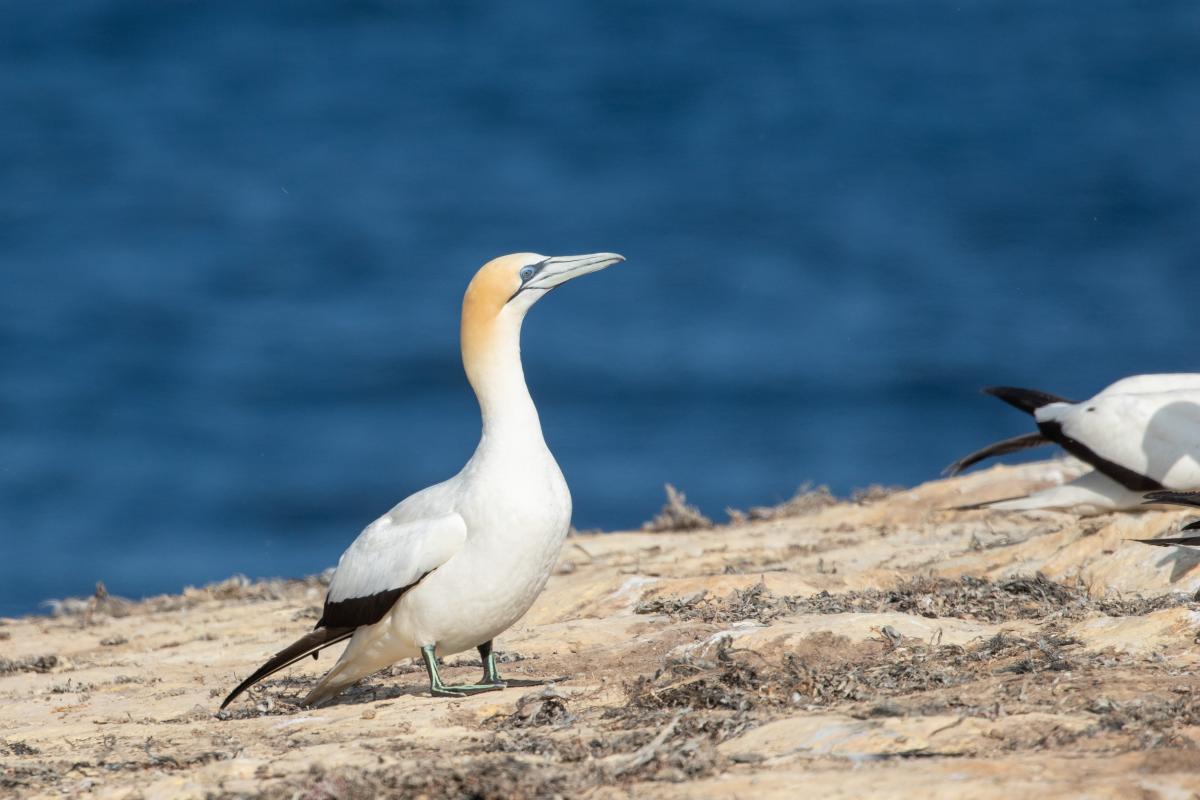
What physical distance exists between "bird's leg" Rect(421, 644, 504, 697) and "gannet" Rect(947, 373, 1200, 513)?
15.3ft

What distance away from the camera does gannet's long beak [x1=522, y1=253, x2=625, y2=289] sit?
6094mm

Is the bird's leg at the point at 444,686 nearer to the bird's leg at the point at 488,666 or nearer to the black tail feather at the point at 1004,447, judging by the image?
the bird's leg at the point at 488,666

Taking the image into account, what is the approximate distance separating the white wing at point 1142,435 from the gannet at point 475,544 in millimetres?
4411

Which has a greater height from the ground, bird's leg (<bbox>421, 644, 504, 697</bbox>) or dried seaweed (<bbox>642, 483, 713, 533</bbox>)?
dried seaweed (<bbox>642, 483, 713, 533</bbox>)

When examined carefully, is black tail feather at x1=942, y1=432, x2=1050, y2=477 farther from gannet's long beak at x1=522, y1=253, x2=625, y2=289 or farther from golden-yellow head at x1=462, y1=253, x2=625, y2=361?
golden-yellow head at x1=462, y1=253, x2=625, y2=361

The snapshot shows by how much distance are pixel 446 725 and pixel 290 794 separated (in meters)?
1.02

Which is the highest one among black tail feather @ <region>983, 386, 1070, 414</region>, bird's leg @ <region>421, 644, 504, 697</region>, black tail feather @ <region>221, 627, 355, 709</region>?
black tail feather @ <region>983, 386, 1070, 414</region>

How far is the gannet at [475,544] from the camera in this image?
5582 millimetres

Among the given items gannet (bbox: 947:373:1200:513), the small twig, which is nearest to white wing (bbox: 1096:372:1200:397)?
gannet (bbox: 947:373:1200:513)

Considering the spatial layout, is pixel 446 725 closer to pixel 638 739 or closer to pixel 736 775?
pixel 638 739

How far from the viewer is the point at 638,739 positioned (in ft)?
A: 14.6

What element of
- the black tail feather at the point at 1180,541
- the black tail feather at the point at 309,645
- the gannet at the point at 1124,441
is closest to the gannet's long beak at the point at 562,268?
the black tail feather at the point at 309,645

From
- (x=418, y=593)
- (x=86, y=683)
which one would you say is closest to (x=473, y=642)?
(x=418, y=593)

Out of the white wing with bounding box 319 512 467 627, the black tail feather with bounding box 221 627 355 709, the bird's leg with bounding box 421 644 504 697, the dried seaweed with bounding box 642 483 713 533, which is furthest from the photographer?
the dried seaweed with bounding box 642 483 713 533
